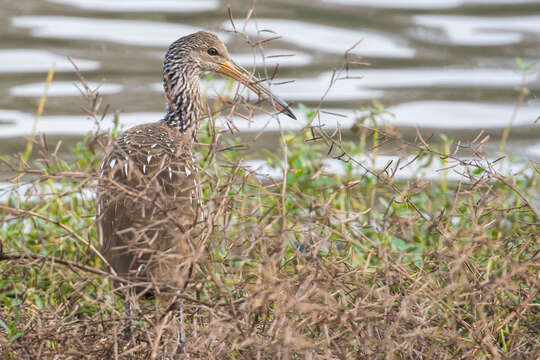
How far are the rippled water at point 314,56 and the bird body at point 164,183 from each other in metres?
3.01

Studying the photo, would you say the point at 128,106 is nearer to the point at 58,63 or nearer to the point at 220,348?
the point at 58,63

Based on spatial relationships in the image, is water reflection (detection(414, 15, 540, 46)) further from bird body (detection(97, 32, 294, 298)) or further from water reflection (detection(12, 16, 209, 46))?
bird body (detection(97, 32, 294, 298))

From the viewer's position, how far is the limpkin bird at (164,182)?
3000mm

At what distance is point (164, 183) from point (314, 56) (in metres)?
7.08

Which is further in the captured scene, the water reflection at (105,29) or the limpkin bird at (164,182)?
the water reflection at (105,29)

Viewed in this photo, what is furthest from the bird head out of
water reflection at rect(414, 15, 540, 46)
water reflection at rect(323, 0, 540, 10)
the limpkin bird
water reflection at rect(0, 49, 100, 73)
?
water reflection at rect(323, 0, 540, 10)

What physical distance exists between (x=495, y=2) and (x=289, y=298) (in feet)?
36.4

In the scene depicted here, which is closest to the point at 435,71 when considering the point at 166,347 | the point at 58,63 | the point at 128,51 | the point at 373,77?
the point at 373,77

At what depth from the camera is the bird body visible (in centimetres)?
300

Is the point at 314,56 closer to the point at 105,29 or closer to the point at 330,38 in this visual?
the point at 330,38

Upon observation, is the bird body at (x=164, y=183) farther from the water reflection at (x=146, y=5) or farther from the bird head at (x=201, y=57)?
the water reflection at (x=146, y=5)

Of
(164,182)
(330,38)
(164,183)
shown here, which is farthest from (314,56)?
(164,183)

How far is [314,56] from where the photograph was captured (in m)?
10.9

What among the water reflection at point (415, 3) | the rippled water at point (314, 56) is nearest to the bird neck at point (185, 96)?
the rippled water at point (314, 56)
